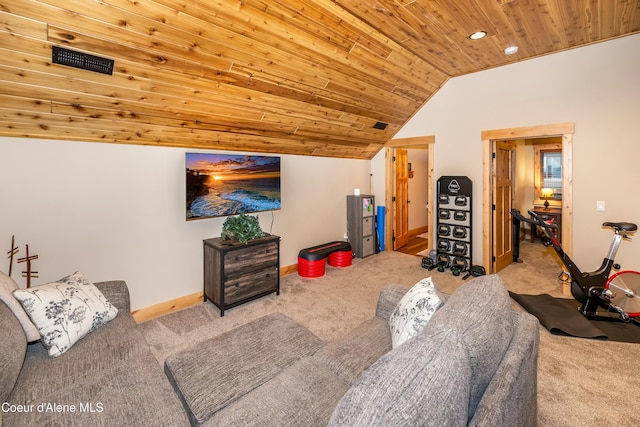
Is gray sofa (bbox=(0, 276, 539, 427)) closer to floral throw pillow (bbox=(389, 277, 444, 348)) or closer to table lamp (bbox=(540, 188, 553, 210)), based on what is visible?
floral throw pillow (bbox=(389, 277, 444, 348))

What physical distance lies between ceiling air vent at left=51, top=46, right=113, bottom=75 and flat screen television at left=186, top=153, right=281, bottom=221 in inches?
47.1

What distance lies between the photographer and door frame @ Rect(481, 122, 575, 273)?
374cm

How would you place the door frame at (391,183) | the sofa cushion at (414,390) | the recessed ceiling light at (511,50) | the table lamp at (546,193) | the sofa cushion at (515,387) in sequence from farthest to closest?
the table lamp at (546,193), the door frame at (391,183), the recessed ceiling light at (511,50), the sofa cushion at (515,387), the sofa cushion at (414,390)

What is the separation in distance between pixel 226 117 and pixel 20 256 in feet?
7.26

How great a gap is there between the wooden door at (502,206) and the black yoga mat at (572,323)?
118cm

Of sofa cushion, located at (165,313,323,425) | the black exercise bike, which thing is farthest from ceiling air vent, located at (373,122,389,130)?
sofa cushion, located at (165,313,323,425)

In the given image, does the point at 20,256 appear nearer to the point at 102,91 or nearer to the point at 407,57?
the point at 102,91

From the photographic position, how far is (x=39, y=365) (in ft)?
5.34

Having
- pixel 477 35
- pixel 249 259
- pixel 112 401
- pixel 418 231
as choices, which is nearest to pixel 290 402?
pixel 112 401

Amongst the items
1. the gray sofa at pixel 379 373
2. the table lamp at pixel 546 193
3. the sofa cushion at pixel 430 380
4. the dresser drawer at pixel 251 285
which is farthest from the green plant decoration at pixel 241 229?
the table lamp at pixel 546 193

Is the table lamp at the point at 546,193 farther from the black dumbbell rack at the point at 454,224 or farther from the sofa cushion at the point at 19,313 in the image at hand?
the sofa cushion at the point at 19,313

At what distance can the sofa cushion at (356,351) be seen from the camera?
1.54 meters

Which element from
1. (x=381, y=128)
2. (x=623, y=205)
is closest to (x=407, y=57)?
(x=381, y=128)

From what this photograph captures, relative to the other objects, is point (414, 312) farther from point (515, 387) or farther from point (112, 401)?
point (112, 401)
